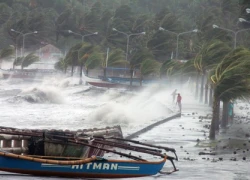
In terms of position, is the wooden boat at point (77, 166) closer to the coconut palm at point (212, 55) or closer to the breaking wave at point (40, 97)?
the coconut palm at point (212, 55)

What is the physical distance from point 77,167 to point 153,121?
2164 centimetres

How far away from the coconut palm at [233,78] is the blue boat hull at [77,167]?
472 inches

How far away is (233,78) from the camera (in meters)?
32.6

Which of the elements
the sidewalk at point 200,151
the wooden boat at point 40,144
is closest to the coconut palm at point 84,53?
the sidewalk at point 200,151

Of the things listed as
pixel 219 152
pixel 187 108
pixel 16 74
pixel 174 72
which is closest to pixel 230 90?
pixel 219 152

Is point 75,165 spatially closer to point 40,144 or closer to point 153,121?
point 40,144

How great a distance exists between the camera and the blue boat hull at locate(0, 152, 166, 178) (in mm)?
19750

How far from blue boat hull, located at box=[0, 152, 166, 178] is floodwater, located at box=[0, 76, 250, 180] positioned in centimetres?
43

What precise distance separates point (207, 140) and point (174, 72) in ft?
185

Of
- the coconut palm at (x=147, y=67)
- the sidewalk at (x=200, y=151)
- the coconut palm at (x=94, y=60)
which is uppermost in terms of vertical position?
the coconut palm at (x=94, y=60)

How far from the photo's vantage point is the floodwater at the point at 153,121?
24.8 m

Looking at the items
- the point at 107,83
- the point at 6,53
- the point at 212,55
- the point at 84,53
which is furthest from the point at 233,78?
the point at 6,53

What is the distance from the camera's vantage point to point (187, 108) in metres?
58.9

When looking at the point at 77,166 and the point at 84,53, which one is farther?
the point at 84,53
